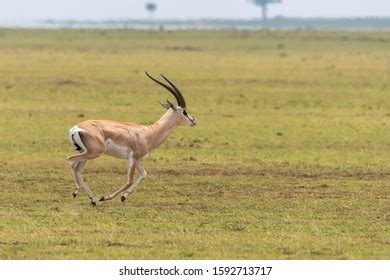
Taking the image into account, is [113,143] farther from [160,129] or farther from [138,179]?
[160,129]

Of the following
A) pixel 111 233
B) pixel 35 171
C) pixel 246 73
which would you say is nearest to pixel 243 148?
pixel 35 171

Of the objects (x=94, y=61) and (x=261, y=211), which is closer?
(x=261, y=211)

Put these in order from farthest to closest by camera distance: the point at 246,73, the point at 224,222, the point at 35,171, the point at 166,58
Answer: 1. the point at 166,58
2. the point at 246,73
3. the point at 35,171
4. the point at 224,222

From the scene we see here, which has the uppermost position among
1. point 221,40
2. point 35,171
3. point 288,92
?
point 35,171

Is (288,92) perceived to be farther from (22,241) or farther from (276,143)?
(22,241)

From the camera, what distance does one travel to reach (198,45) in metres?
77.9

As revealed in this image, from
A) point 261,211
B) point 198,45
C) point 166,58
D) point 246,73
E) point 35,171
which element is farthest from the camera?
point 198,45

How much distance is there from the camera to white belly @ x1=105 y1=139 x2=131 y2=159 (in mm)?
15609

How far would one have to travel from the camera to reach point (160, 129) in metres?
16.2

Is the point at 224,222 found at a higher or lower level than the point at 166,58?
higher

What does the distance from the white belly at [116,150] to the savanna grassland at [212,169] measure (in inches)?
24.3

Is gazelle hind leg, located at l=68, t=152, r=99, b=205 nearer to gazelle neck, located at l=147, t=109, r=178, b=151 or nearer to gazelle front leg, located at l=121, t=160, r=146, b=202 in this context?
gazelle front leg, located at l=121, t=160, r=146, b=202

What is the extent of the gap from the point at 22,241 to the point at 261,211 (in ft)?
11.6

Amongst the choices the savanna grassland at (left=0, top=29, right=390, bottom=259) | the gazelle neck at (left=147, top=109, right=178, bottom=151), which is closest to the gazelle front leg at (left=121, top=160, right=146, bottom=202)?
the savanna grassland at (left=0, top=29, right=390, bottom=259)
